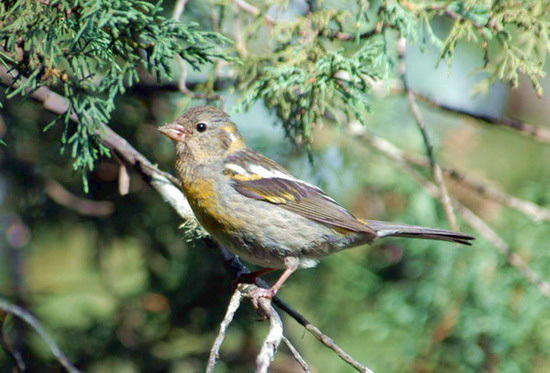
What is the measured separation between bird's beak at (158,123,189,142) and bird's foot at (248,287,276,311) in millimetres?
1129

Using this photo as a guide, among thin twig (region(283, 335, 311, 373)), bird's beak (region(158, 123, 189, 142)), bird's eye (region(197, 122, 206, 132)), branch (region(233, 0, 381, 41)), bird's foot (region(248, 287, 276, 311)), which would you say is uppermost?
branch (region(233, 0, 381, 41))

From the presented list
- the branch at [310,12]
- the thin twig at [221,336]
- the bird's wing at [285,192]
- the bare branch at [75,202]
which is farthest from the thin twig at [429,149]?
the bare branch at [75,202]

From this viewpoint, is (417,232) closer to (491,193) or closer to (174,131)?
(491,193)

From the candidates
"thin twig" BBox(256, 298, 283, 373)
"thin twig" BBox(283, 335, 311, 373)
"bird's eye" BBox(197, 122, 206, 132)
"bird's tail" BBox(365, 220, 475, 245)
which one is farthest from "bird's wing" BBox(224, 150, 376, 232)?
"thin twig" BBox(283, 335, 311, 373)

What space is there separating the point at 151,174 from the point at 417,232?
162 centimetres

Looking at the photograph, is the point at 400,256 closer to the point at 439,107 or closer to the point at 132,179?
the point at 439,107

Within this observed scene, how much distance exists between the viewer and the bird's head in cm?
415

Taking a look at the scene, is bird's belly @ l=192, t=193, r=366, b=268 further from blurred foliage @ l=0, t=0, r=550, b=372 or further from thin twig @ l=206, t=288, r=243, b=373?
thin twig @ l=206, t=288, r=243, b=373

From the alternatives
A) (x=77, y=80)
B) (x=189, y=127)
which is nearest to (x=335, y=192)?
(x=189, y=127)

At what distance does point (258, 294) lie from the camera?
139 inches

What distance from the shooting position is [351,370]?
4.89 meters

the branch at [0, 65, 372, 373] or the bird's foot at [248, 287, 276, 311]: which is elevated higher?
the branch at [0, 65, 372, 373]

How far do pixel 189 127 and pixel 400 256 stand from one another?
1.92 metres

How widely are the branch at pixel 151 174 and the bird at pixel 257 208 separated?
0.08 m
